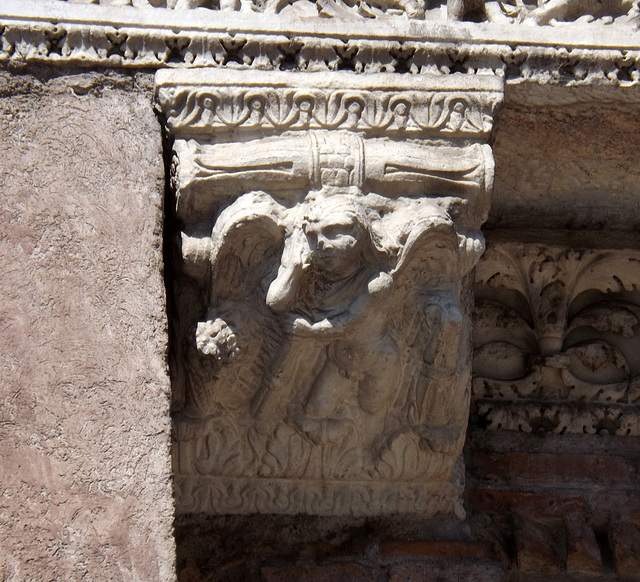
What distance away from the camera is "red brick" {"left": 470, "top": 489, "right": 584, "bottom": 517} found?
2246 mm

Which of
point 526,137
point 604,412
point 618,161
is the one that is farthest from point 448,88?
point 604,412

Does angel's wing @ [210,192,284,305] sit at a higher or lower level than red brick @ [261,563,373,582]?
higher

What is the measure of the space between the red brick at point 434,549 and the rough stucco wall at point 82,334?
0.70 meters

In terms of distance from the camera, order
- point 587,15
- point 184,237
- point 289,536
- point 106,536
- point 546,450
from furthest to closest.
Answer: point 546,450 → point 289,536 → point 587,15 → point 184,237 → point 106,536

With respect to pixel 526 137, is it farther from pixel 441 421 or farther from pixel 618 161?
pixel 441 421

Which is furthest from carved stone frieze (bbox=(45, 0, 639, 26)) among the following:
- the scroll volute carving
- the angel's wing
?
the scroll volute carving

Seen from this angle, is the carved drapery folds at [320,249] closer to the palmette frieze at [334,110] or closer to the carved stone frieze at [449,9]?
the palmette frieze at [334,110]

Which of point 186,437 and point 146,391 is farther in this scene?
point 186,437

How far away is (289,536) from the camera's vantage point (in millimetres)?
2098

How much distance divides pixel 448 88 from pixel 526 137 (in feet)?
1.13

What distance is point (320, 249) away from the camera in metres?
1.66

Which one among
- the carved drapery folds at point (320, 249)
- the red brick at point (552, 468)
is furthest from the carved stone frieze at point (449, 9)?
the red brick at point (552, 468)

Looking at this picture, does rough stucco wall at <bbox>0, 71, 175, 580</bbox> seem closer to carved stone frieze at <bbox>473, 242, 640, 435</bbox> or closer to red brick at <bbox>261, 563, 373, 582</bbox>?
red brick at <bbox>261, 563, 373, 582</bbox>

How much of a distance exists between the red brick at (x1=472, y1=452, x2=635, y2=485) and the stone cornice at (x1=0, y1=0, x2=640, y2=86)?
0.94 meters
